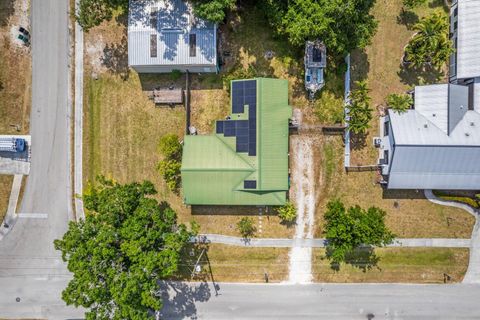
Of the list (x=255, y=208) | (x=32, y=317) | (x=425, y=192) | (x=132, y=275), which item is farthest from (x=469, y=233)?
(x=32, y=317)

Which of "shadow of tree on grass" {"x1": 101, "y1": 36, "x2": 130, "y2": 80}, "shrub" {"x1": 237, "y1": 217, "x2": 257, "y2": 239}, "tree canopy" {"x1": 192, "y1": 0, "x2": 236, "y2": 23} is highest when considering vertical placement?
"tree canopy" {"x1": 192, "y1": 0, "x2": 236, "y2": 23}

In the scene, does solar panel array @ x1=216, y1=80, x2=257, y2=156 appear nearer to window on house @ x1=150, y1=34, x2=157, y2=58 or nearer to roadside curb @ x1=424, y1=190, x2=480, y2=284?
window on house @ x1=150, y1=34, x2=157, y2=58

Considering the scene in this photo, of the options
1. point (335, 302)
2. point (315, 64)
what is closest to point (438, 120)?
point (315, 64)

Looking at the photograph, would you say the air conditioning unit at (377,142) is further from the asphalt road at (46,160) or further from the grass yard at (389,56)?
the asphalt road at (46,160)

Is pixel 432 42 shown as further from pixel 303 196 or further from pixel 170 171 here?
pixel 170 171

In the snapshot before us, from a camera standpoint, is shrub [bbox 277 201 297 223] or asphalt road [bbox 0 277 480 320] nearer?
shrub [bbox 277 201 297 223]

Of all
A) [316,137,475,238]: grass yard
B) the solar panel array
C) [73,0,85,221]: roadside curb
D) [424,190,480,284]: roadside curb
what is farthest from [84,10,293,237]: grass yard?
[424,190,480,284]: roadside curb
